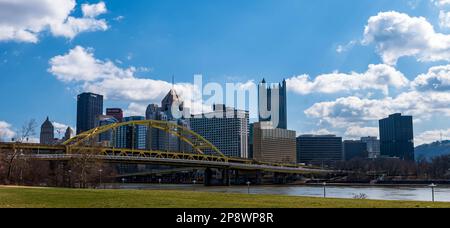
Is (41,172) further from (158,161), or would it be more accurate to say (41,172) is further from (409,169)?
(409,169)

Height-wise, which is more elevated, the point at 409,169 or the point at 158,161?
the point at 158,161

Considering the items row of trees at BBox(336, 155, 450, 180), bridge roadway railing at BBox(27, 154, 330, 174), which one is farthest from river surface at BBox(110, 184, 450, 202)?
row of trees at BBox(336, 155, 450, 180)

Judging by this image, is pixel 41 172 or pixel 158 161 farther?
pixel 158 161

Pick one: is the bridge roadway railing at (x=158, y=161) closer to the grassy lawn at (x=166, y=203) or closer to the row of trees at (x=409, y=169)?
the row of trees at (x=409, y=169)

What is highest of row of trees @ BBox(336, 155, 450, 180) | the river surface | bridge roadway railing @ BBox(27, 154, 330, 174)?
bridge roadway railing @ BBox(27, 154, 330, 174)

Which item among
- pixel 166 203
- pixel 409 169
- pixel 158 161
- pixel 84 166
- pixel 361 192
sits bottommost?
pixel 361 192

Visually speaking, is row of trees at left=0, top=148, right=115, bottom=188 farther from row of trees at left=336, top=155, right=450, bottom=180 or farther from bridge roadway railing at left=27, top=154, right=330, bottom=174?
row of trees at left=336, top=155, right=450, bottom=180

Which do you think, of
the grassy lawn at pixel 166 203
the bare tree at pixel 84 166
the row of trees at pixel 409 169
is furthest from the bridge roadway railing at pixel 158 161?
the grassy lawn at pixel 166 203

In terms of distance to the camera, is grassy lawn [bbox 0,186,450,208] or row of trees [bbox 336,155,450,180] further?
row of trees [bbox 336,155,450,180]

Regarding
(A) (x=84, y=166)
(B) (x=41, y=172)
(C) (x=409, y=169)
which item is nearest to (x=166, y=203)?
(A) (x=84, y=166)

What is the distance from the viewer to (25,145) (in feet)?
251

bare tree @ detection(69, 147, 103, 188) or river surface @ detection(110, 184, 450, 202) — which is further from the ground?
bare tree @ detection(69, 147, 103, 188)
